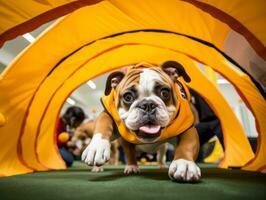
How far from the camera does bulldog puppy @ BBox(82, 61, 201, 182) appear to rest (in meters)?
2.08

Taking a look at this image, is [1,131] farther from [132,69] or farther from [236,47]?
[236,47]

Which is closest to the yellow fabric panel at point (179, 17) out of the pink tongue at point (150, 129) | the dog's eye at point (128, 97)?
the dog's eye at point (128, 97)

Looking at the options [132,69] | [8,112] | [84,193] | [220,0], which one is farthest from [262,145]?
[8,112]

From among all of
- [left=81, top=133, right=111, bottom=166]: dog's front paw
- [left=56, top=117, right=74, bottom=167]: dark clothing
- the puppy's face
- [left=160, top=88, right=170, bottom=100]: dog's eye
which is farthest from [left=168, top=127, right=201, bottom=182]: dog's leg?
[left=56, top=117, right=74, bottom=167]: dark clothing

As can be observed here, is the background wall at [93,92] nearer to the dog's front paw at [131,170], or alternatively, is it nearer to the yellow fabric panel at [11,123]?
the yellow fabric panel at [11,123]

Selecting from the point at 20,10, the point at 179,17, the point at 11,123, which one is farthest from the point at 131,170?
the point at 20,10

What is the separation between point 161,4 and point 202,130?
330 cm

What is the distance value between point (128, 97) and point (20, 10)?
960 millimetres

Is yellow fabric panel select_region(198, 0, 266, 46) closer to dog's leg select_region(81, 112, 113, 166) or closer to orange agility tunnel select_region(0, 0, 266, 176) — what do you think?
orange agility tunnel select_region(0, 0, 266, 176)

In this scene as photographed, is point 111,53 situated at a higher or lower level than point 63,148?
higher

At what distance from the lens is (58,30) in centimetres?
269

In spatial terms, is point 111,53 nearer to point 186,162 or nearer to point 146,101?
point 146,101

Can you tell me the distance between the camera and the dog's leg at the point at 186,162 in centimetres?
180

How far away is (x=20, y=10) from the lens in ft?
6.01
